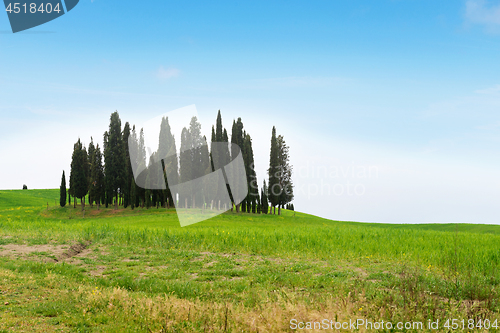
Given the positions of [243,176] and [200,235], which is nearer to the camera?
[200,235]

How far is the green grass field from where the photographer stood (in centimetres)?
554

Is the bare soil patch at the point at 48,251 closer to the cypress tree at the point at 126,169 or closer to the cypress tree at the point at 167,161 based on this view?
the cypress tree at the point at 167,161

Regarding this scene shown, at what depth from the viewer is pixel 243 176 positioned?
4828 centimetres

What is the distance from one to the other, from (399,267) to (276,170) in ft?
135

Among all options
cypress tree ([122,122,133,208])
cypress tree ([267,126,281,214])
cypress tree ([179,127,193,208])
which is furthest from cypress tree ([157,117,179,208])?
cypress tree ([267,126,281,214])

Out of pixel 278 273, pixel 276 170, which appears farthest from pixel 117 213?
pixel 278 273

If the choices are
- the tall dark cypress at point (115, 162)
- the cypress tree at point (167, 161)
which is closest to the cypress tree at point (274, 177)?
the cypress tree at point (167, 161)

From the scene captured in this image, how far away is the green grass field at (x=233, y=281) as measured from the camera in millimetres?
5535

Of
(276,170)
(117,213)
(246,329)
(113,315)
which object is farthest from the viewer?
(276,170)

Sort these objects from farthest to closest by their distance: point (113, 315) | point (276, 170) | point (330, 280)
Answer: point (276, 170) < point (330, 280) < point (113, 315)

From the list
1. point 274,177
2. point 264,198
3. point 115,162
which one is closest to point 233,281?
point 264,198

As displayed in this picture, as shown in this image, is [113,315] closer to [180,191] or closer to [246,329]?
[246,329]

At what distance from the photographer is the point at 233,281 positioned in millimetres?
8578

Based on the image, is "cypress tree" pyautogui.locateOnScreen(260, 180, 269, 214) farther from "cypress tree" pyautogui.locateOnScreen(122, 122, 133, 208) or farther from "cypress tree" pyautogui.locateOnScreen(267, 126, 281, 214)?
"cypress tree" pyautogui.locateOnScreen(122, 122, 133, 208)
